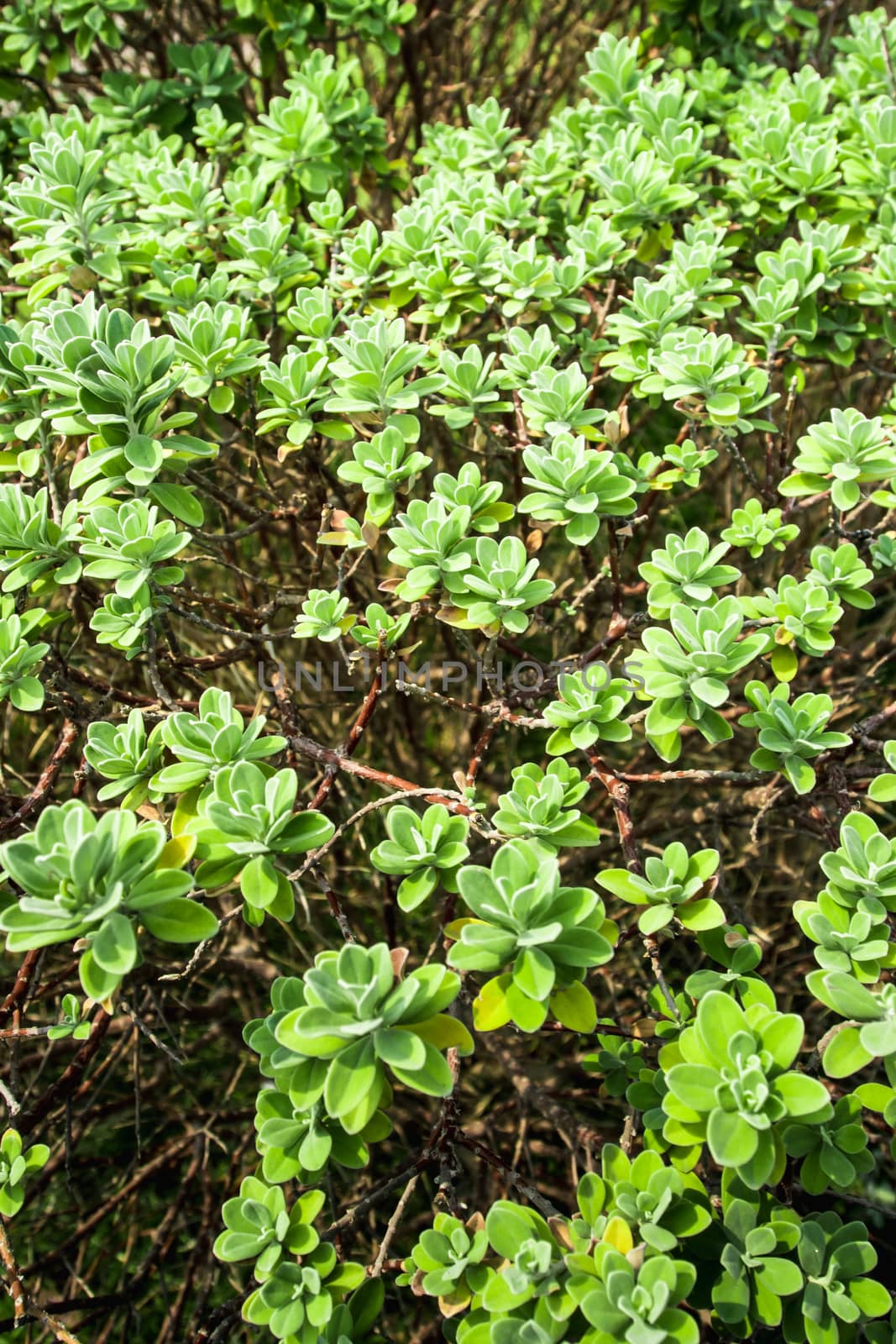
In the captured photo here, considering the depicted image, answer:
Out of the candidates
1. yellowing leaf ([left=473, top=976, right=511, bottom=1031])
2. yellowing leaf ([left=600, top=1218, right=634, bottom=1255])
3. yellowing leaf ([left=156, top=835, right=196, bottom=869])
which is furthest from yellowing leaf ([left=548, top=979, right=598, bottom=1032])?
yellowing leaf ([left=156, top=835, right=196, bottom=869])

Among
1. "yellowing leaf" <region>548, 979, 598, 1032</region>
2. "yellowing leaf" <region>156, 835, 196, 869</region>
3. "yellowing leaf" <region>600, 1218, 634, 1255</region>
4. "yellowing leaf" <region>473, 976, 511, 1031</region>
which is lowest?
"yellowing leaf" <region>600, 1218, 634, 1255</region>

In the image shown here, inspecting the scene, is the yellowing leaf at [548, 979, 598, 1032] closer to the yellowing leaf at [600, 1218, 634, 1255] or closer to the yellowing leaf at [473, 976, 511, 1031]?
Result: the yellowing leaf at [473, 976, 511, 1031]

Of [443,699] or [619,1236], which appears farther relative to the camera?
[443,699]

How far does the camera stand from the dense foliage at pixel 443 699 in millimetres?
1264

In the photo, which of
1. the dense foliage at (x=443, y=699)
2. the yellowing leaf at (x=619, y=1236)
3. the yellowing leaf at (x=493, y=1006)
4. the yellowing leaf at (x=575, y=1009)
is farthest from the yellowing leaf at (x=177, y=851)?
the yellowing leaf at (x=619, y=1236)

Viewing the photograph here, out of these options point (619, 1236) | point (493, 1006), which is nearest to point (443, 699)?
point (493, 1006)

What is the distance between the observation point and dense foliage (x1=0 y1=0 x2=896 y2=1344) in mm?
1264

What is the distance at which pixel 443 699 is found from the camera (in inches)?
65.7

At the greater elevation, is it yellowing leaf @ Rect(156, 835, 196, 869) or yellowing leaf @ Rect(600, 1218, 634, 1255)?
yellowing leaf @ Rect(156, 835, 196, 869)

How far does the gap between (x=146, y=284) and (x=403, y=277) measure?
0.62 metres

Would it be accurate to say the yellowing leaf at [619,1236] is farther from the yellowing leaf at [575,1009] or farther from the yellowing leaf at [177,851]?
the yellowing leaf at [177,851]

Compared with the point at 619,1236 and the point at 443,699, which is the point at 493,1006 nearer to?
the point at 619,1236

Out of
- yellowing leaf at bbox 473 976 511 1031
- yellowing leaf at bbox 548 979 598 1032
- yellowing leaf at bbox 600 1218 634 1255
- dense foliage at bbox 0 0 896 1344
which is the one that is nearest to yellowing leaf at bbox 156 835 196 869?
dense foliage at bbox 0 0 896 1344

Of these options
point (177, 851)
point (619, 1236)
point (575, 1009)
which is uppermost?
point (177, 851)
